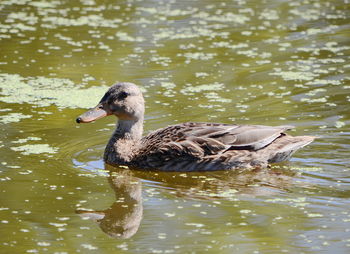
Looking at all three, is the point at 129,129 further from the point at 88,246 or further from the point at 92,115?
the point at 88,246

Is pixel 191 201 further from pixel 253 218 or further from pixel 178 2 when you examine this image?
pixel 178 2

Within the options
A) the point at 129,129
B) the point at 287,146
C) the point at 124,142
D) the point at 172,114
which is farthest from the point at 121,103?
the point at 287,146

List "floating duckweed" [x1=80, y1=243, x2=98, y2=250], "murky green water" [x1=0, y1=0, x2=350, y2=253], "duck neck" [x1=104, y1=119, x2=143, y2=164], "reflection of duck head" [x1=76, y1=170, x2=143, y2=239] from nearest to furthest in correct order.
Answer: "floating duckweed" [x1=80, y1=243, x2=98, y2=250] → "murky green water" [x1=0, y1=0, x2=350, y2=253] → "reflection of duck head" [x1=76, y1=170, x2=143, y2=239] → "duck neck" [x1=104, y1=119, x2=143, y2=164]

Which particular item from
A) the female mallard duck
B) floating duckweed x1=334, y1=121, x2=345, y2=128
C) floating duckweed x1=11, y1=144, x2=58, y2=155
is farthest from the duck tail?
floating duckweed x1=11, y1=144, x2=58, y2=155

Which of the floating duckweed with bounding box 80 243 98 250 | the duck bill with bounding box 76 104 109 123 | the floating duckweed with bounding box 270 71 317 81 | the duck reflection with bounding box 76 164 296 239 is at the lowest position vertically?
the floating duckweed with bounding box 270 71 317 81

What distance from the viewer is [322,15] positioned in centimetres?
1616

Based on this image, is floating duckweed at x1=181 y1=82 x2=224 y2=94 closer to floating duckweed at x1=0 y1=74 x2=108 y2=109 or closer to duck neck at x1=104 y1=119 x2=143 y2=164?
floating duckweed at x1=0 y1=74 x2=108 y2=109

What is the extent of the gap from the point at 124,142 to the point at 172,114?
1439 mm

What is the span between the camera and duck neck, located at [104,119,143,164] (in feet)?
30.6

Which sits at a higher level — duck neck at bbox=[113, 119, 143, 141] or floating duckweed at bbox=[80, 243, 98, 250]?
floating duckweed at bbox=[80, 243, 98, 250]

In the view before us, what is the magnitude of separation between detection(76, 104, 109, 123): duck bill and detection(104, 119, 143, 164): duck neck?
10.4 inches

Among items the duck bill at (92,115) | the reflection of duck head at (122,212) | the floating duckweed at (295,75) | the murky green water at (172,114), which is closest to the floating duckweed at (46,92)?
A: the murky green water at (172,114)

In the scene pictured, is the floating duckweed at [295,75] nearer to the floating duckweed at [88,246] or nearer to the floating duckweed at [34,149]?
the floating duckweed at [34,149]

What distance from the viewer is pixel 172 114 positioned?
10797mm
